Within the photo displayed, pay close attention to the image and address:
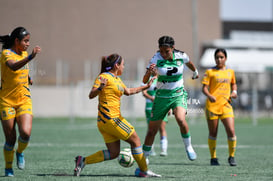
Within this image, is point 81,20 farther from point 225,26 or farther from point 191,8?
point 225,26

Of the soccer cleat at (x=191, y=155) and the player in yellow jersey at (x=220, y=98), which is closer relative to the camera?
the soccer cleat at (x=191, y=155)

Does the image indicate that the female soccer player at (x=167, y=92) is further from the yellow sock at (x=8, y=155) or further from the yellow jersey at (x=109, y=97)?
the yellow sock at (x=8, y=155)

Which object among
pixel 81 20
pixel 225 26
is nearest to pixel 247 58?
pixel 81 20

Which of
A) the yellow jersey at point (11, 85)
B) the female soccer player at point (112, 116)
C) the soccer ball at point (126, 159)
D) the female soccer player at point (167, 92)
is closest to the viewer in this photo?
the female soccer player at point (112, 116)

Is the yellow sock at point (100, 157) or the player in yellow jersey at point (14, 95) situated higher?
the player in yellow jersey at point (14, 95)

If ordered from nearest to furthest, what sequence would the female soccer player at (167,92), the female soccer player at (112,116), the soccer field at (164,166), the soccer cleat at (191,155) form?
1. the female soccer player at (112,116)
2. the soccer field at (164,166)
3. the soccer cleat at (191,155)
4. the female soccer player at (167,92)

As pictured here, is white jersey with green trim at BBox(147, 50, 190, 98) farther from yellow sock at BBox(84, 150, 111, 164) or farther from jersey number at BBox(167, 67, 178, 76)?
yellow sock at BBox(84, 150, 111, 164)

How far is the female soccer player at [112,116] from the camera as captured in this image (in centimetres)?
783

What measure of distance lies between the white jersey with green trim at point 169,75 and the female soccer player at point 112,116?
1023 millimetres

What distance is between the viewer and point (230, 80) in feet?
33.7

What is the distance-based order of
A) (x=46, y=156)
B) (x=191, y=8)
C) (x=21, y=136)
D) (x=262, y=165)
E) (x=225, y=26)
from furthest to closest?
(x=225, y=26) → (x=191, y=8) → (x=46, y=156) → (x=262, y=165) → (x=21, y=136)

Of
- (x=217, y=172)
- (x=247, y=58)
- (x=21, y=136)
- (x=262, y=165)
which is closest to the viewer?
(x=21, y=136)

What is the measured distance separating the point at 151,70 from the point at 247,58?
33.9 meters

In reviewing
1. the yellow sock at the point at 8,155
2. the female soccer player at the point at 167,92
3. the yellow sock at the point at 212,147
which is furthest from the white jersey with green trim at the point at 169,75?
the yellow sock at the point at 8,155
